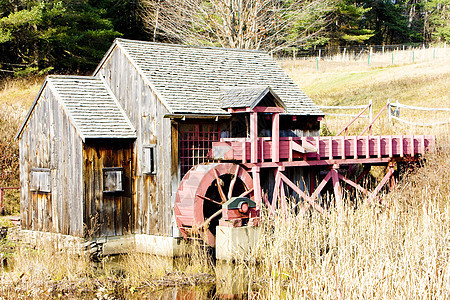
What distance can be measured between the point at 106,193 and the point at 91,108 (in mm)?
2381

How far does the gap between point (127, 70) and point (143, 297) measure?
285 inches

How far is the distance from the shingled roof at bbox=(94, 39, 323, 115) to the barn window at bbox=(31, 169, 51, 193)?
152 inches

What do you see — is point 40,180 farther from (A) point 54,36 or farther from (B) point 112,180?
(A) point 54,36

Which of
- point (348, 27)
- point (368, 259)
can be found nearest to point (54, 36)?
point (368, 259)

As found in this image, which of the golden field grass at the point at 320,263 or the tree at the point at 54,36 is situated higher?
the tree at the point at 54,36

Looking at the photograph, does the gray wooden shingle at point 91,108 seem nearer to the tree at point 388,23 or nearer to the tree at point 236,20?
the tree at point 236,20

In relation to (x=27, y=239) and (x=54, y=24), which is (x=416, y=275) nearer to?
(x=27, y=239)

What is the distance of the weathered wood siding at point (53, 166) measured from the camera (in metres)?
15.7

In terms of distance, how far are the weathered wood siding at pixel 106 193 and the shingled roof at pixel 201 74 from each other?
1.94 metres

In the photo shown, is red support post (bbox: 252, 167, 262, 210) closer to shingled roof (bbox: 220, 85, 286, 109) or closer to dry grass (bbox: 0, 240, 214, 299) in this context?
shingled roof (bbox: 220, 85, 286, 109)

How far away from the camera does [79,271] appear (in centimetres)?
1268

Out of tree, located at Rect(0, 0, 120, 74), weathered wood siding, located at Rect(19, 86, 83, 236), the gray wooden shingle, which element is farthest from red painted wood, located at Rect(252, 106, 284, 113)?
tree, located at Rect(0, 0, 120, 74)

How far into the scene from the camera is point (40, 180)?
54.9 feet

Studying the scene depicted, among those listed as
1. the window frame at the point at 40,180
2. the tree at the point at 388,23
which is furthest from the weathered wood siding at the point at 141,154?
the tree at the point at 388,23
